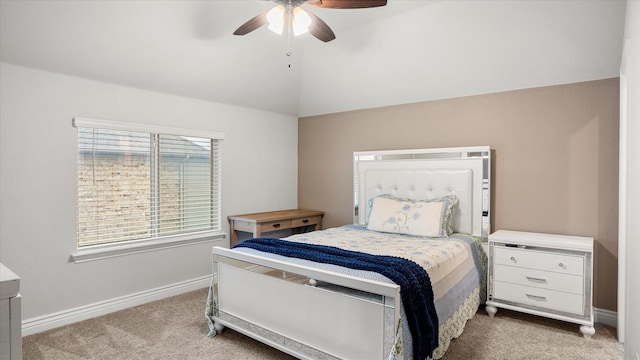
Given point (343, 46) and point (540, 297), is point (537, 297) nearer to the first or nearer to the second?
point (540, 297)

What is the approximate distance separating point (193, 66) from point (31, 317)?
96.7 inches

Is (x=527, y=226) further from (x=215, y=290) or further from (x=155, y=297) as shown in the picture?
(x=155, y=297)

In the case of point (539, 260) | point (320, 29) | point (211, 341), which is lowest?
point (211, 341)

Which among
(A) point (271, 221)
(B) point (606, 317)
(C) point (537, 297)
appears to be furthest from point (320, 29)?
(B) point (606, 317)

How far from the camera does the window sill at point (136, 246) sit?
312 cm

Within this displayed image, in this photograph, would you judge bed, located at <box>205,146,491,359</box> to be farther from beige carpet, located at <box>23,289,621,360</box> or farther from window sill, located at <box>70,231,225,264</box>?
window sill, located at <box>70,231,225,264</box>

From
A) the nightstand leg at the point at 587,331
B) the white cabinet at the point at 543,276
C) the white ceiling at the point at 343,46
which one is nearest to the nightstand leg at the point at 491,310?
the white cabinet at the point at 543,276

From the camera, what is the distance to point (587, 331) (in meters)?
2.72

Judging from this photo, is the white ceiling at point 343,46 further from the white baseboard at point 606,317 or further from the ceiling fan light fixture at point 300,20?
the white baseboard at point 606,317

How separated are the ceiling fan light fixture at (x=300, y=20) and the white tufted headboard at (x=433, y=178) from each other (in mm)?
1929

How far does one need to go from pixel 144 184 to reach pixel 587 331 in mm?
3930

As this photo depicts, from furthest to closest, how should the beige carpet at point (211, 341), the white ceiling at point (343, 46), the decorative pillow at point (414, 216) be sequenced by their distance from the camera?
the decorative pillow at point (414, 216) → the white ceiling at point (343, 46) → the beige carpet at point (211, 341)

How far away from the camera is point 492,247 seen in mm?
3121

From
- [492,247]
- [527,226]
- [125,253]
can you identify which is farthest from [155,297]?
[527,226]
